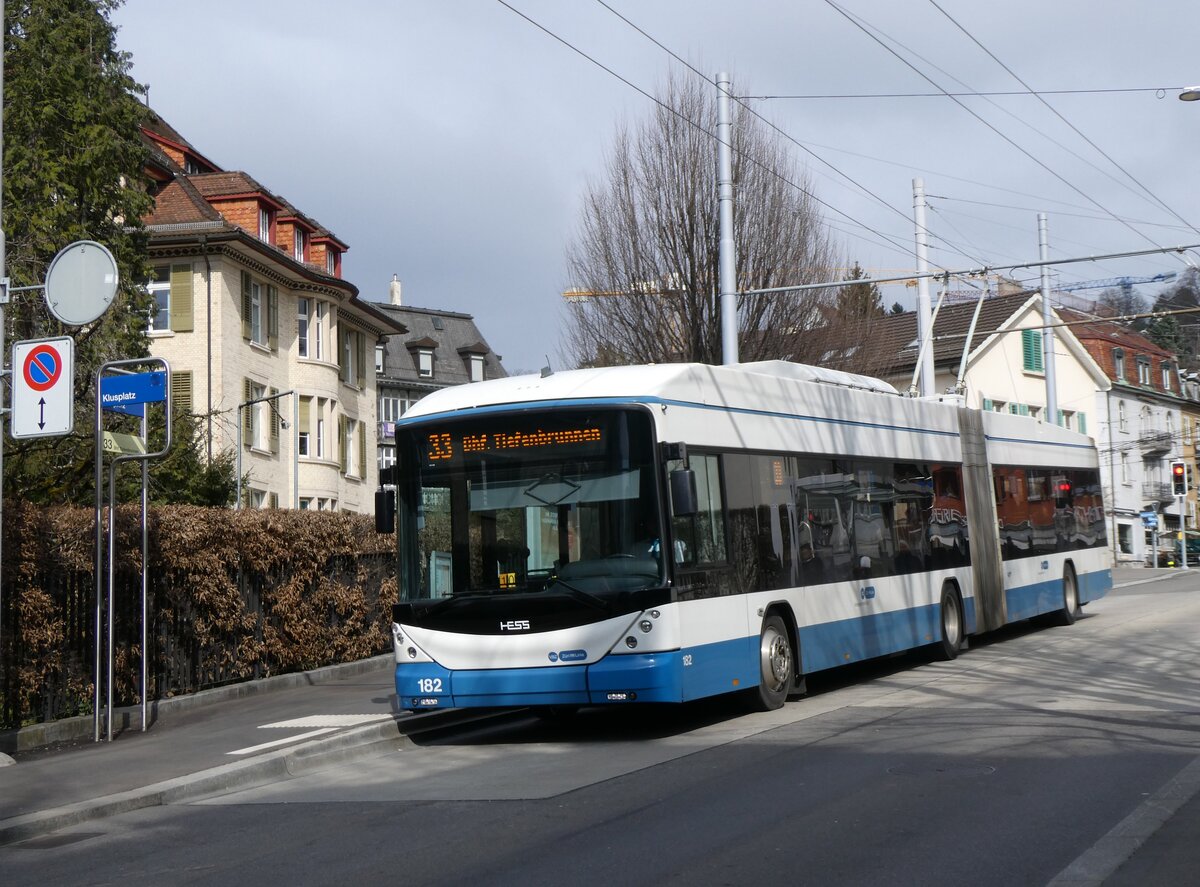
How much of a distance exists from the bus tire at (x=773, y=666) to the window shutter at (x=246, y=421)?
99.6 ft

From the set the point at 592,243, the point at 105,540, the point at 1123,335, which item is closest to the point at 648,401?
the point at 105,540

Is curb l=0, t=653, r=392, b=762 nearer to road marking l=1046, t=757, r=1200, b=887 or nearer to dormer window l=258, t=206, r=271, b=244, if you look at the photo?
road marking l=1046, t=757, r=1200, b=887

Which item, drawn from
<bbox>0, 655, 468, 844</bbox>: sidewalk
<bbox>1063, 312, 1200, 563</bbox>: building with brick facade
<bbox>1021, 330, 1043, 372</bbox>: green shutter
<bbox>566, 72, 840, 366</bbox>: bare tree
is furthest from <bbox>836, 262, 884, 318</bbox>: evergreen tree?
<bbox>1063, 312, 1200, 563</bbox>: building with brick facade

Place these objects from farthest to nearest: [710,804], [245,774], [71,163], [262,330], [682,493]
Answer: [262,330] → [71,163] → [682,493] → [245,774] → [710,804]

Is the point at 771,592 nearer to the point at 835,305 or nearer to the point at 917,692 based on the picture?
the point at 917,692

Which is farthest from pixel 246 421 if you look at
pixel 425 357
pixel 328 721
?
pixel 425 357

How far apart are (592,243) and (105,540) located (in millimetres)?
17354

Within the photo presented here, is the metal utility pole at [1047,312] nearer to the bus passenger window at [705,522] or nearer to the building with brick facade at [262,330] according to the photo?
the building with brick facade at [262,330]

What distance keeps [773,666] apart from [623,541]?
2.66 m

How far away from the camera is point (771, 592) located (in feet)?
45.7

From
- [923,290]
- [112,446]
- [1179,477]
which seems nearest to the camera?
[112,446]

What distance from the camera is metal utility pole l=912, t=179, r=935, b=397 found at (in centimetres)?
2719

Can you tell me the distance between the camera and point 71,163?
71.6ft

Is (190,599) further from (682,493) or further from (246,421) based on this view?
(246,421)
